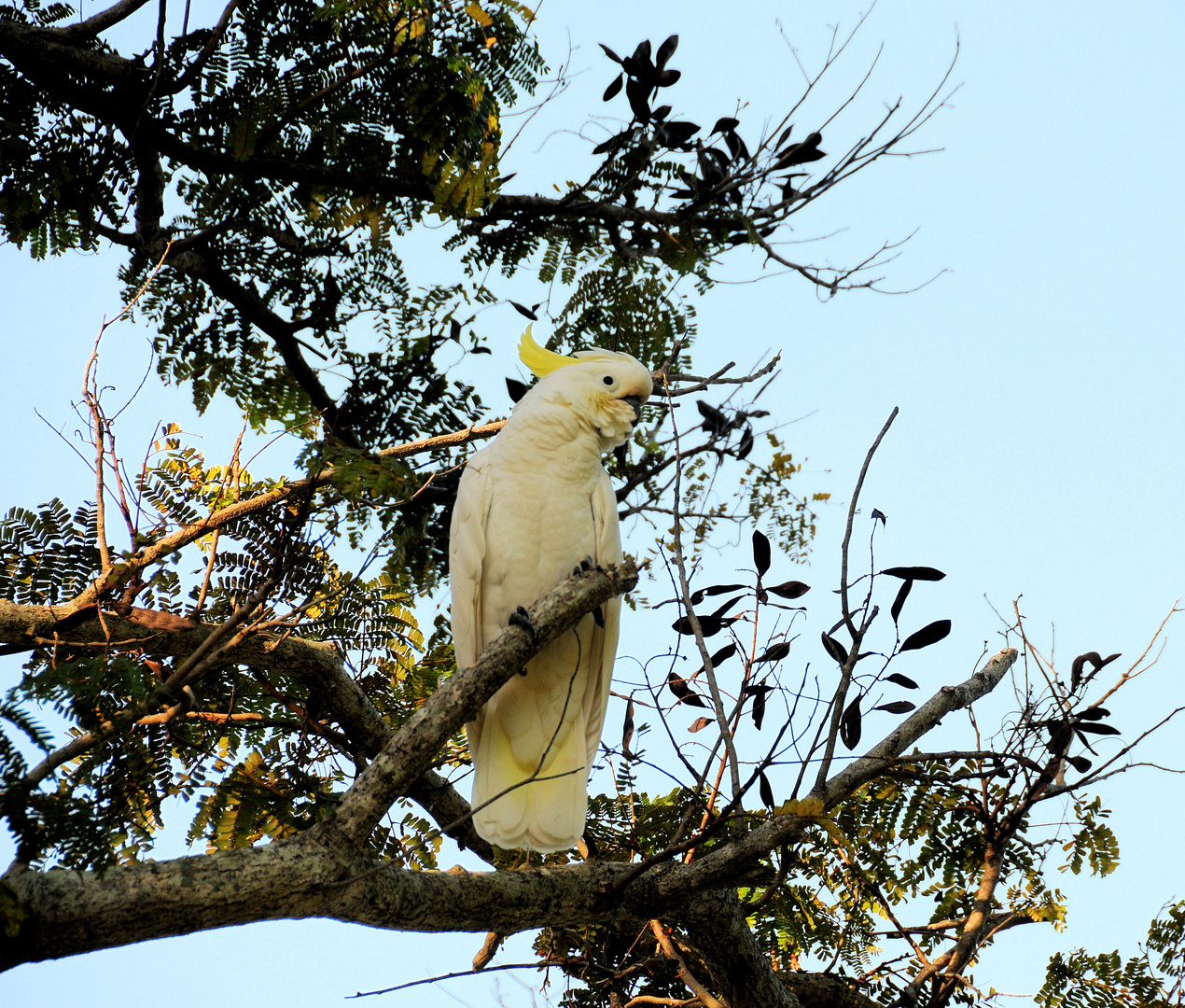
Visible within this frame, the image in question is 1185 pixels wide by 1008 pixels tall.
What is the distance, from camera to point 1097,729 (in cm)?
Answer: 311

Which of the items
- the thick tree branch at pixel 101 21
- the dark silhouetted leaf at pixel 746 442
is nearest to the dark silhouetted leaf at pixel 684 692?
the dark silhouetted leaf at pixel 746 442

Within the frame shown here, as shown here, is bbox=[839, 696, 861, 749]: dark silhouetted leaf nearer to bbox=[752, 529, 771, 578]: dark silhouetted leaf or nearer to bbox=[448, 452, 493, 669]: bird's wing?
bbox=[752, 529, 771, 578]: dark silhouetted leaf

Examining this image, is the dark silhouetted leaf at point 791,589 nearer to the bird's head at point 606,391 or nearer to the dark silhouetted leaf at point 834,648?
the dark silhouetted leaf at point 834,648

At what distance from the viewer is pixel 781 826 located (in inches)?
97.0

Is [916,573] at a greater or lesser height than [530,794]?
greater

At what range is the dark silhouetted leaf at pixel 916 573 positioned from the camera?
8.58 ft

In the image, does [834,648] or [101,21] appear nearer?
[834,648]

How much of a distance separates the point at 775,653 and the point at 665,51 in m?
2.34

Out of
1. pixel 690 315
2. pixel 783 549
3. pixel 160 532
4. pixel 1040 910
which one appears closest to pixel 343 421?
pixel 160 532

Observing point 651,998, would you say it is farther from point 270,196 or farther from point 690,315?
point 270,196

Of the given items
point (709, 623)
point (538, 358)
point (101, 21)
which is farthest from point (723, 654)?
point (101, 21)

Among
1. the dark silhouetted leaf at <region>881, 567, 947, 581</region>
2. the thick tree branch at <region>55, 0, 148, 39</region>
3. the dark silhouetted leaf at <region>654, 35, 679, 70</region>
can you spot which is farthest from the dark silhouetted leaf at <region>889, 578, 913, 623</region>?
the thick tree branch at <region>55, 0, 148, 39</region>

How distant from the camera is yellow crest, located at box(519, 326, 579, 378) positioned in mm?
3644

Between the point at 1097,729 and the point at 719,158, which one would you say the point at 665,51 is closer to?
the point at 719,158
